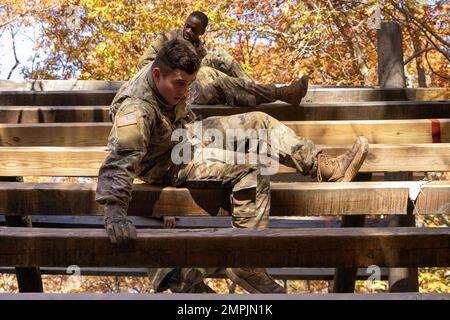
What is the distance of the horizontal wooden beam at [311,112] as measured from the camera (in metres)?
6.06

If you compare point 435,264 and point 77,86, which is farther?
point 77,86

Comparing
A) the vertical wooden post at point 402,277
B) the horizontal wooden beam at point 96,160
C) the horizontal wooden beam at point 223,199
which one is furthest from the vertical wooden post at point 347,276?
the horizontal wooden beam at point 223,199

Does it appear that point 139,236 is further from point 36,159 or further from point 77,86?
point 77,86

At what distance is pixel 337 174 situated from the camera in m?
A: 4.57

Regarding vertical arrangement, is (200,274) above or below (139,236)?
below

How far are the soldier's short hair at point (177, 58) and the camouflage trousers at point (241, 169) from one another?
54 cm

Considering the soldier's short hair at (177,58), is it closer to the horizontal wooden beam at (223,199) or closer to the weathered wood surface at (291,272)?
the horizontal wooden beam at (223,199)

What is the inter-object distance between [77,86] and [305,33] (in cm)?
1034

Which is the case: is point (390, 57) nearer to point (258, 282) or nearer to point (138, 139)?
point (258, 282)

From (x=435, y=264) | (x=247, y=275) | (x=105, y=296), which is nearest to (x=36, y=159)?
(x=247, y=275)

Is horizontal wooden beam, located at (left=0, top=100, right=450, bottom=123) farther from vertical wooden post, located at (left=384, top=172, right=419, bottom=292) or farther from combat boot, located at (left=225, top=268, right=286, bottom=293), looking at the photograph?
combat boot, located at (left=225, top=268, right=286, bottom=293)

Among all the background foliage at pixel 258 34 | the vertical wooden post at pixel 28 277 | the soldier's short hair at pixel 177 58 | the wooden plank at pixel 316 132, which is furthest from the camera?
the background foliage at pixel 258 34

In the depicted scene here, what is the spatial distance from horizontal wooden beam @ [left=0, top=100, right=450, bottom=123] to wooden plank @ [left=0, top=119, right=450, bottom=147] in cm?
53

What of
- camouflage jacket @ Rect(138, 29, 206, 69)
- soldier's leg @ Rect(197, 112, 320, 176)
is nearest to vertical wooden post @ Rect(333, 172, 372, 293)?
soldier's leg @ Rect(197, 112, 320, 176)
